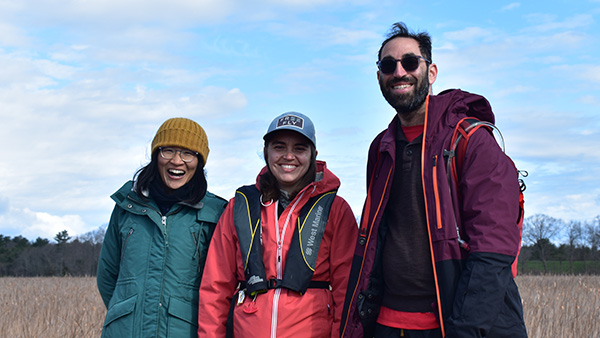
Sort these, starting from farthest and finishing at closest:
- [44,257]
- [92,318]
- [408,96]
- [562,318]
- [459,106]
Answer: [44,257], [92,318], [562,318], [408,96], [459,106]

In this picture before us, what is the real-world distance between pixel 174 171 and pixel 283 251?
98 cm

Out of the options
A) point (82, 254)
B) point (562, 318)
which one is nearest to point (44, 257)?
point (82, 254)

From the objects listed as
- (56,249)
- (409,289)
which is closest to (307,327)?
(409,289)

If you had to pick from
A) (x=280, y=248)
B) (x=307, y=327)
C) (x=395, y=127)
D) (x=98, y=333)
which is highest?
(x=395, y=127)

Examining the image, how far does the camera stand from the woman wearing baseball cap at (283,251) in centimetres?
→ 326

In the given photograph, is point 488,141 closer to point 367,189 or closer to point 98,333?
point 367,189

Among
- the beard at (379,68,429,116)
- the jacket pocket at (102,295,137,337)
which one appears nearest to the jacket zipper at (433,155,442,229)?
the beard at (379,68,429,116)

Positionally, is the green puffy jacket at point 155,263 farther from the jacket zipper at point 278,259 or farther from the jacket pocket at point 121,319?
the jacket zipper at point 278,259

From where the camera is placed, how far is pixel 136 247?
3566 millimetres

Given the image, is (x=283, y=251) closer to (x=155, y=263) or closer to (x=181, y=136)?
(x=155, y=263)

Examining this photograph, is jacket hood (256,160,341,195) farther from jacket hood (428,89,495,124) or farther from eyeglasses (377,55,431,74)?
jacket hood (428,89,495,124)

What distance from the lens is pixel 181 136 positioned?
3.74 metres

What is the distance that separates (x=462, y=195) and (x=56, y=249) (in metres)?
49.7

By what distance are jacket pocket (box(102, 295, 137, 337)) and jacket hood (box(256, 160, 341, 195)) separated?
113cm
